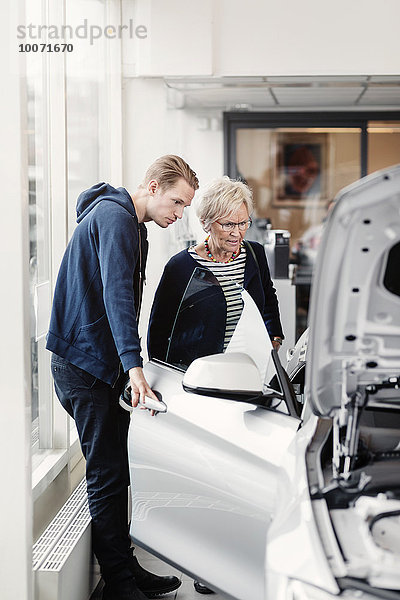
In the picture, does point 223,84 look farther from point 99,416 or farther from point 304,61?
point 99,416

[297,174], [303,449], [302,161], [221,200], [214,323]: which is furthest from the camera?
[297,174]

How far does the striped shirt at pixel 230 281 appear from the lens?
2.62 metres

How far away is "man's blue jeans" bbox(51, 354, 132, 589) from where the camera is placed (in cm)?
288

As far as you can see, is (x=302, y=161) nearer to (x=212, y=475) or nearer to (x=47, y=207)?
(x=47, y=207)

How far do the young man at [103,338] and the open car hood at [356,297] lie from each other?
3.24ft

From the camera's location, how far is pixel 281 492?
187 cm

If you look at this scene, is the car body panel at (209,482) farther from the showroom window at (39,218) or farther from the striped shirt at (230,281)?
the showroom window at (39,218)

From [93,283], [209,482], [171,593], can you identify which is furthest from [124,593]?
[93,283]

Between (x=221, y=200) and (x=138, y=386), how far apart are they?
3.02 feet

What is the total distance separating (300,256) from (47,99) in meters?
4.18

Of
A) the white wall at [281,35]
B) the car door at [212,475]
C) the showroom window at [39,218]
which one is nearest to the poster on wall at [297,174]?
the white wall at [281,35]

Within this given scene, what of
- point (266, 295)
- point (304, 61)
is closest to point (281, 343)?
point (266, 295)

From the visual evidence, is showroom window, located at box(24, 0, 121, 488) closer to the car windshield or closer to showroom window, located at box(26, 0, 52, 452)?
showroom window, located at box(26, 0, 52, 452)

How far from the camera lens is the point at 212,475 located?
7.09 ft
